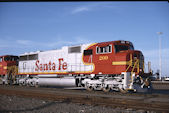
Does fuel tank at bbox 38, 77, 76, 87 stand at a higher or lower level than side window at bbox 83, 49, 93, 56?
lower

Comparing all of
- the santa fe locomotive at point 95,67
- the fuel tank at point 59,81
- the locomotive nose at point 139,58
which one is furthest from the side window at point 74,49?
the locomotive nose at point 139,58

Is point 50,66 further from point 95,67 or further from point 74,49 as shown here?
point 95,67

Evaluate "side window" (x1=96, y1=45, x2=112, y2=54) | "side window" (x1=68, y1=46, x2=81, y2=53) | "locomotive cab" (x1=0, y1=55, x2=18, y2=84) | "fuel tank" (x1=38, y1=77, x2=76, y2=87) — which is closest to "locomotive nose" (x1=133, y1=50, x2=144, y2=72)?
"side window" (x1=96, y1=45, x2=112, y2=54)

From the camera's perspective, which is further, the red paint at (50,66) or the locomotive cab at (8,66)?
the locomotive cab at (8,66)

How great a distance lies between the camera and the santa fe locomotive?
14.2m

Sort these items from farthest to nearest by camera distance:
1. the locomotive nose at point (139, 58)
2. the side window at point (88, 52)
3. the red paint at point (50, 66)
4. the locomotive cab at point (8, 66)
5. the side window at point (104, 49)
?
the locomotive cab at point (8, 66) → the red paint at point (50, 66) → the side window at point (88, 52) → the side window at point (104, 49) → the locomotive nose at point (139, 58)

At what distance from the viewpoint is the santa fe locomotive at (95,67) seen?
14.2 m

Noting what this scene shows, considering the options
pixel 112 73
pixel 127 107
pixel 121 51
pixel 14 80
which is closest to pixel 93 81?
pixel 112 73

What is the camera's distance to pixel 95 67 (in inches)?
631

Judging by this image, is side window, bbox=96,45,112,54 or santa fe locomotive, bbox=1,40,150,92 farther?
side window, bbox=96,45,112,54

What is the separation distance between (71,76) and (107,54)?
15.1 ft

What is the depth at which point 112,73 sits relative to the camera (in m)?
15.0

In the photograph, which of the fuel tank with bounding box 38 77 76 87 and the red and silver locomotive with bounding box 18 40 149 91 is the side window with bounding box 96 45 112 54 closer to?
the red and silver locomotive with bounding box 18 40 149 91

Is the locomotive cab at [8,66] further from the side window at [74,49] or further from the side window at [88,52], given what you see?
the side window at [88,52]
